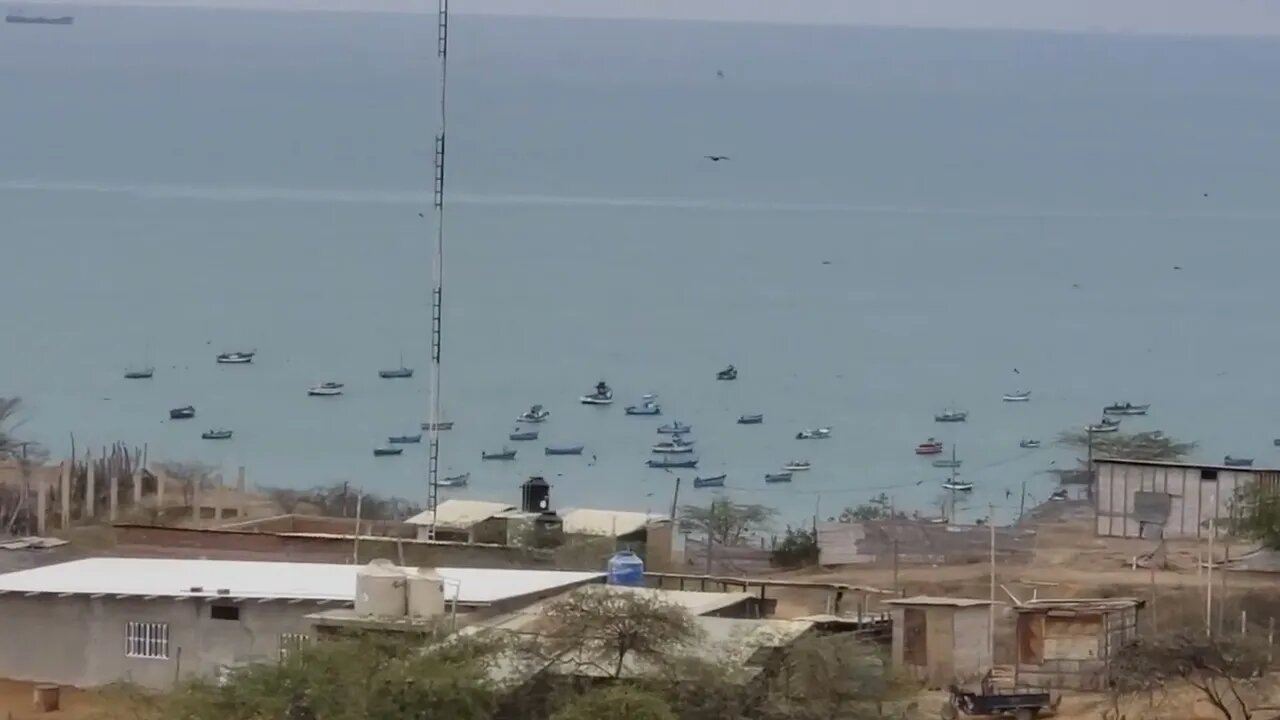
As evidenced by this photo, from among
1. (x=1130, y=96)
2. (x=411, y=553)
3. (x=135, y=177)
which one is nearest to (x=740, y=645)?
(x=411, y=553)

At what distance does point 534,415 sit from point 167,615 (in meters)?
30.9

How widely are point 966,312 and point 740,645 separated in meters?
54.4

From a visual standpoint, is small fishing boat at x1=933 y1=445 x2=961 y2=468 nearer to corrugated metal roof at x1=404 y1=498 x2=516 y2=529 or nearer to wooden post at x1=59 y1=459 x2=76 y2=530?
wooden post at x1=59 y1=459 x2=76 y2=530

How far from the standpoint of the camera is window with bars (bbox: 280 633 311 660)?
1395 centimetres

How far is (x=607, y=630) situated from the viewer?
1339 centimetres

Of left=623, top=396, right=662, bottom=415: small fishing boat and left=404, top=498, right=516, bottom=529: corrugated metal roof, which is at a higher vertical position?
left=623, top=396, right=662, bottom=415: small fishing boat

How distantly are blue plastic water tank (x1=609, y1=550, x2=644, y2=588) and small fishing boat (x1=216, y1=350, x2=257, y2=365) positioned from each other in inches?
1550

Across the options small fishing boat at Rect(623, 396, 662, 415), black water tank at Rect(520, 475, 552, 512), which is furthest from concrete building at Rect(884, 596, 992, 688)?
small fishing boat at Rect(623, 396, 662, 415)

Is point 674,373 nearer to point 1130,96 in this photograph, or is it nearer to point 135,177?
point 135,177

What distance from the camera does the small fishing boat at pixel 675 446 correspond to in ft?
140

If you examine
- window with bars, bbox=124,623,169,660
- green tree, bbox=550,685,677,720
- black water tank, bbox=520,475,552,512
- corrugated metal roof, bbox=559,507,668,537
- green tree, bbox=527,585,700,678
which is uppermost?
black water tank, bbox=520,475,552,512

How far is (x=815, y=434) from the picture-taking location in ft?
154

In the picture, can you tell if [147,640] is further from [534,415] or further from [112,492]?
[534,415]

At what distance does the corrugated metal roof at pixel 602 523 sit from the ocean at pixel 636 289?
12448 mm
